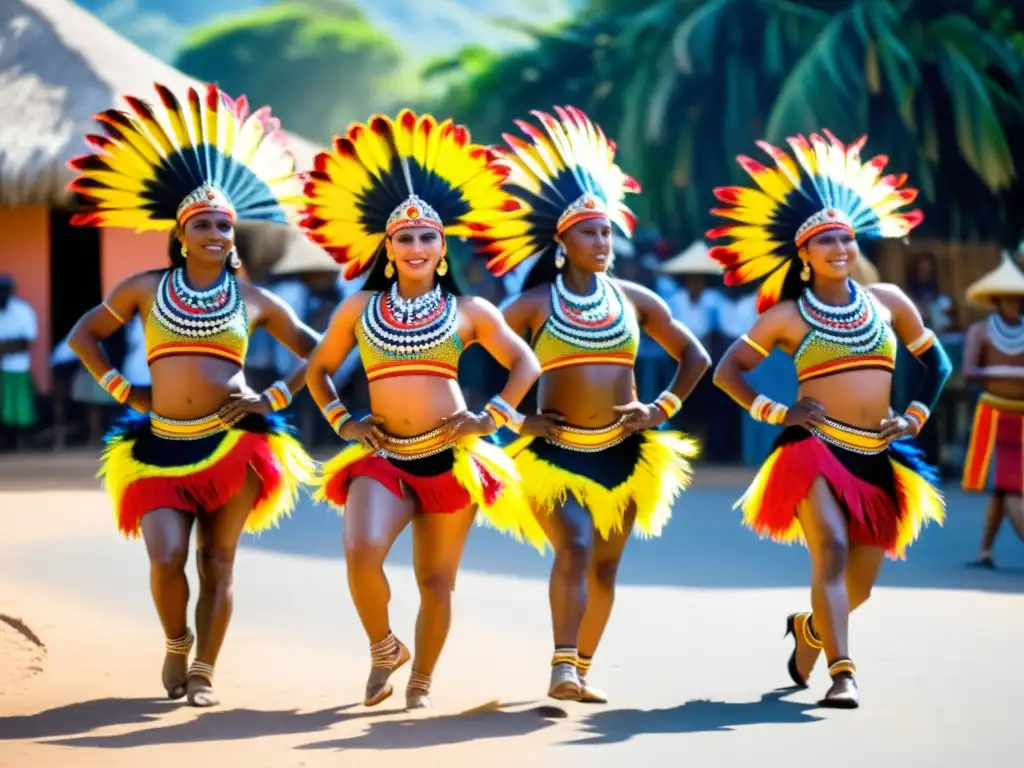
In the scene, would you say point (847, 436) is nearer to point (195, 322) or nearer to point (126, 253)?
point (195, 322)

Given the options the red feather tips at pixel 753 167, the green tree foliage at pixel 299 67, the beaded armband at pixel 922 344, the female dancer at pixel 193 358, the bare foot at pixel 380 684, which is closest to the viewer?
the bare foot at pixel 380 684

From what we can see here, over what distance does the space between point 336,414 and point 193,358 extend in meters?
0.65

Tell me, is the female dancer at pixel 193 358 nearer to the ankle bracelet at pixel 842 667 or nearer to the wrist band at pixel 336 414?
the wrist band at pixel 336 414

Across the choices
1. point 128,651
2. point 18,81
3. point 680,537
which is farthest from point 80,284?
point 128,651

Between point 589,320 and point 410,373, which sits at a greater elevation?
point 589,320

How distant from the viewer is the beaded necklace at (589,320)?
23.0ft

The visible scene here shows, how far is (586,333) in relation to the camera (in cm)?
701

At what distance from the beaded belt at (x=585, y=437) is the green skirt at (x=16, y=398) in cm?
1224

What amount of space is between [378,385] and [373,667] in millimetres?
1025

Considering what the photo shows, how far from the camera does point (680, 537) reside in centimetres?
1201

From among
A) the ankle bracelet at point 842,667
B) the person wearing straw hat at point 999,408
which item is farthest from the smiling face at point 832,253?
the person wearing straw hat at point 999,408

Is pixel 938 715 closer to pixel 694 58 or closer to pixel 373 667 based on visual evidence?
pixel 373 667

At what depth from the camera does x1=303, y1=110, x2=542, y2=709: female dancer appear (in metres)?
6.59

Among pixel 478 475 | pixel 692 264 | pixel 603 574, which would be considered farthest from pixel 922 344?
pixel 692 264
